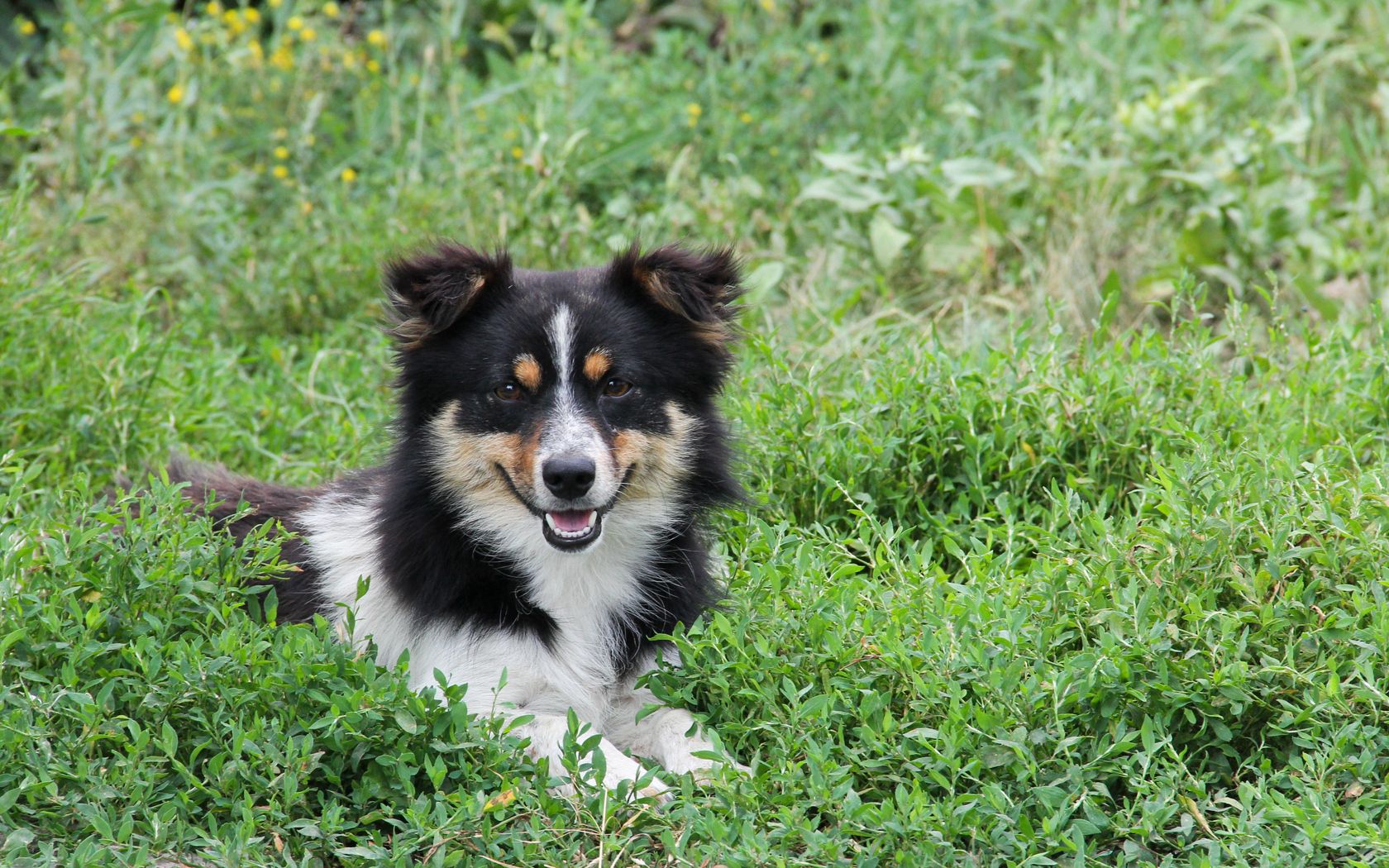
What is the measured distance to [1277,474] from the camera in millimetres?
3812

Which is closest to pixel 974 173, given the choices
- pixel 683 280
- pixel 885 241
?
pixel 885 241

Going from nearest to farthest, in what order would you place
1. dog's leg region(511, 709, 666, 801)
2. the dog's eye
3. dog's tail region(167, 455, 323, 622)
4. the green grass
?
the green grass
dog's leg region(511, 709, 666, 801)
the dog's eye
dog's tail region(167, 455, 323, 622)

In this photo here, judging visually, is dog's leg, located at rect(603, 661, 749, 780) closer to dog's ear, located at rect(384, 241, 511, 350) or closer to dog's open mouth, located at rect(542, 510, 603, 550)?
dog's open mouth, located at rect(542, 510, 603, 550)

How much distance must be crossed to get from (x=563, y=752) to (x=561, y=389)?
0.90 m

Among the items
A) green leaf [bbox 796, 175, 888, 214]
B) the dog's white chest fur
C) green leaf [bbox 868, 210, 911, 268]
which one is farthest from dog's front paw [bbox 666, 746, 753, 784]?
green leaf [bbox 796, 175, 888, 214]

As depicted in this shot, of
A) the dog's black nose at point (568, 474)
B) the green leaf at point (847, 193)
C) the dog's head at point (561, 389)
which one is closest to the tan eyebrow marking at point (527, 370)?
the dog's head at point (561, 389)

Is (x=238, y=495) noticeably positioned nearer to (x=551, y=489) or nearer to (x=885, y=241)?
(x=551, y=489)

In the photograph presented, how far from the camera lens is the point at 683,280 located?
147 inches

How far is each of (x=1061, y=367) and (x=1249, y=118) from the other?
10.0 ft

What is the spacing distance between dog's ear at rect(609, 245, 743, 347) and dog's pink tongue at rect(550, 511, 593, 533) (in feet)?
1.94

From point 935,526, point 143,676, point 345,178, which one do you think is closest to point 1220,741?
point 935,526

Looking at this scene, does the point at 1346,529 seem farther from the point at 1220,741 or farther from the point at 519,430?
the point at 519,430

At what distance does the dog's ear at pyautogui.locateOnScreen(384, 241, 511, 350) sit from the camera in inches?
142

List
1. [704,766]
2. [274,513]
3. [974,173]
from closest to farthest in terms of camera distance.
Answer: [704,766], [274,513], [974,173]
